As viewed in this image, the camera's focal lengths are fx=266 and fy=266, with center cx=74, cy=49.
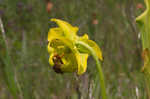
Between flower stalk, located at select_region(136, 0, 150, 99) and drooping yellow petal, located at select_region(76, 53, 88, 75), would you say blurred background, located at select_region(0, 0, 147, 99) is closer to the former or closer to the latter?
drooping yellow petal, located at select_region(76, 53, 88, 75)

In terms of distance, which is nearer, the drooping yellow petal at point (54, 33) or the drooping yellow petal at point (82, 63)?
the drooping yellow petal at point (82, 63)

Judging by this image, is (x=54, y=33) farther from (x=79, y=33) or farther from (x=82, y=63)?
(x=79, y=33)

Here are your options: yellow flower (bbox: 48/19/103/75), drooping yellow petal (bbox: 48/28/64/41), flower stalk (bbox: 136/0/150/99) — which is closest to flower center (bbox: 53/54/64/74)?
yellow flower (bbox: 48/19/103/75)

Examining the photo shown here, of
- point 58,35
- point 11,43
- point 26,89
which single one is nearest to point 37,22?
point 11,43

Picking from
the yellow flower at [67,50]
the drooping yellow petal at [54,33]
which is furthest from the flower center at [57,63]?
the drooping yellow petal at [54,33]

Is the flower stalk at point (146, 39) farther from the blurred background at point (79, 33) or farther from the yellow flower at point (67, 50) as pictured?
the blurred background at point (79, 33)

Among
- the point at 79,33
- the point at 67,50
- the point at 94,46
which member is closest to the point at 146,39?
the point at 94,46
